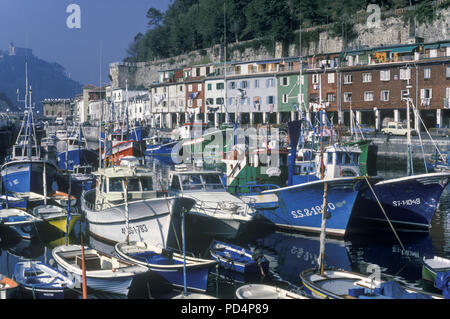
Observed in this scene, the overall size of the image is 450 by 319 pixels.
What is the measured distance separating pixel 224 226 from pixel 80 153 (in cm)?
2287

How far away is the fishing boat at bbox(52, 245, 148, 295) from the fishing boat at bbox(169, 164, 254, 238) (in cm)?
498

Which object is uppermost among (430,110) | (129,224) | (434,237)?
(430,110)

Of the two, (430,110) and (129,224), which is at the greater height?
(430,110)

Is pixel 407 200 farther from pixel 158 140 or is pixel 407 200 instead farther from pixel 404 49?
pixel 158 140

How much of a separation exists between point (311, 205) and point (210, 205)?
4142 mm

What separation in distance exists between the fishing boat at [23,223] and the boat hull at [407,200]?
43.8ft

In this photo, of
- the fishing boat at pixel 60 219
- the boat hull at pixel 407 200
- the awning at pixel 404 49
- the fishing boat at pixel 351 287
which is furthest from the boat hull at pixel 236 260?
the awning at pixel 404 49

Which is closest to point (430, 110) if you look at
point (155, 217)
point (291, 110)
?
point (291, 110)

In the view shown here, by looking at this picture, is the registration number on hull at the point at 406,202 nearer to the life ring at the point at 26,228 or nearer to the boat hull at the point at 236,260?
→ the boat hull at the point at 236,260

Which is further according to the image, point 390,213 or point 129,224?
point 390,213

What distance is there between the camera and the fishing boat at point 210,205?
63.8ft


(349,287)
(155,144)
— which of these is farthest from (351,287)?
(155,144)
